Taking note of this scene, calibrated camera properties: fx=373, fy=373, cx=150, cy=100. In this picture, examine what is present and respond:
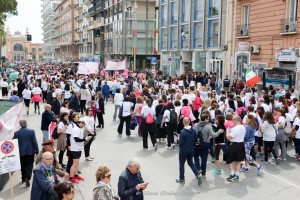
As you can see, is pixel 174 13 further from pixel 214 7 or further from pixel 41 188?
pixel 41 188

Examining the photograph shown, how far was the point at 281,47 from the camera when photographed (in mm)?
23312

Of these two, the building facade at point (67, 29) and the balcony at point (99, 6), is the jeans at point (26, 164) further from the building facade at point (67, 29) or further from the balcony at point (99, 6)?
the building facade at point (67, 29)

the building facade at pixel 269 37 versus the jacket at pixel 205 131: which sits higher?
the building facade at pixel 269 37

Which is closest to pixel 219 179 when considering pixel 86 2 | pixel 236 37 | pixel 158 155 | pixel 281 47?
pixel 158 155

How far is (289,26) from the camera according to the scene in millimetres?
22547

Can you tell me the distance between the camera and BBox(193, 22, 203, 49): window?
34.7 meters

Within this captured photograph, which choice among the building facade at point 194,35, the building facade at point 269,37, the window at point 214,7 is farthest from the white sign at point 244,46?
the window at point 214,7

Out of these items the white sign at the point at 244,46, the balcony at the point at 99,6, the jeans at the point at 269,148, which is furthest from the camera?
the balcony at the point at 99,6

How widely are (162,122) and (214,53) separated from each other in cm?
A: 2164

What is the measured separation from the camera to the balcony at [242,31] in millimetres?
26906

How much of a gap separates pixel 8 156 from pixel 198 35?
98.5 ft

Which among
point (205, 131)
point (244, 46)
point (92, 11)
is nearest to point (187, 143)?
point (205, 131)

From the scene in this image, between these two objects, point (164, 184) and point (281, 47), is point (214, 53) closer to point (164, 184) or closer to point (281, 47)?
point (281, 47)

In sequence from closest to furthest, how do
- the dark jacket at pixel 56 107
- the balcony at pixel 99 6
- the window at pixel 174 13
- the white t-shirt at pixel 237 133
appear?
the white t-shirt at pixel 237 133 < the dark jacket at pixel 56 107 < the window at pixel 174 13 < the balcony at pixel 99 6
